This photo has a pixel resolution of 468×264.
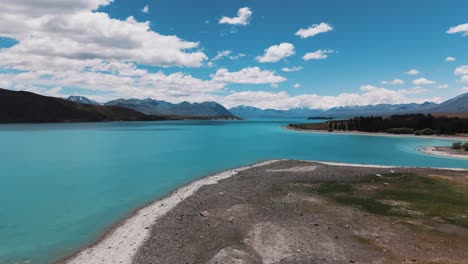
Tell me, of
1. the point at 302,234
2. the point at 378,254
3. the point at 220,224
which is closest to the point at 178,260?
the point at 220,224

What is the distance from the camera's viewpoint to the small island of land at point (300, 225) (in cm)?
2214

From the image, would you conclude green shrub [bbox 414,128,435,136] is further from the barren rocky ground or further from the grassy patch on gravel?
the grassy patch on gravel

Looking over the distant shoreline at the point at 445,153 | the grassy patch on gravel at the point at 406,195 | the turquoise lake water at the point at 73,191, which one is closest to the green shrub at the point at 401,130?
the distant shoreline at the point at 445,153

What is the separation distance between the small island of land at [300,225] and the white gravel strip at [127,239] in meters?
0.08

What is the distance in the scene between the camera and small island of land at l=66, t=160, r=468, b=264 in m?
22.1

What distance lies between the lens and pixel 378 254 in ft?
71.3

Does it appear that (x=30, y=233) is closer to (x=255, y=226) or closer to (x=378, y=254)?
(x=255, y=226)

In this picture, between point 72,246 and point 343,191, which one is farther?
point 343,191

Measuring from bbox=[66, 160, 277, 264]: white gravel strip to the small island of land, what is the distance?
8 cm

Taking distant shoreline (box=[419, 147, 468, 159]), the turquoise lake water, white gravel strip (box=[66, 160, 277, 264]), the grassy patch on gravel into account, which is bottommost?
the turquoise lake water

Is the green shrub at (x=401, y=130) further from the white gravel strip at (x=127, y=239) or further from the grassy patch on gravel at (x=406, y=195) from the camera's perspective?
the white gravel strip at (x=127, y=239)

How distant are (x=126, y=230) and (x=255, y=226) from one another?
11.3 m

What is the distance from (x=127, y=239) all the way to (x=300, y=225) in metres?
14.2

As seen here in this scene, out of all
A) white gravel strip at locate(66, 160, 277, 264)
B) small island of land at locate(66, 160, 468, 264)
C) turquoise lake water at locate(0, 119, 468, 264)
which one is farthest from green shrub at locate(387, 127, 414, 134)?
white gravel strip at locate(66, 160, 277, 264)
